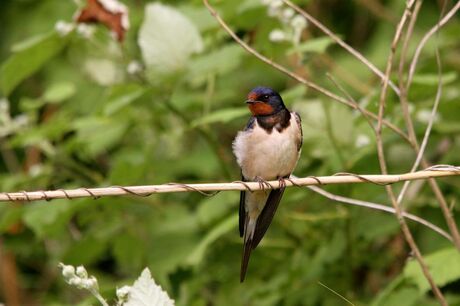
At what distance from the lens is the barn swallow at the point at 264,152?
11.3 ft

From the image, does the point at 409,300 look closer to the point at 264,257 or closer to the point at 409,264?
the point at 409,264

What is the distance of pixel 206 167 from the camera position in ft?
14.5

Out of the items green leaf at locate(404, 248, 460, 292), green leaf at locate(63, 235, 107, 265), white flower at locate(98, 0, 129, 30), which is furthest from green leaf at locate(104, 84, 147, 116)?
green leaf at locate(404, 248, 460, 292)

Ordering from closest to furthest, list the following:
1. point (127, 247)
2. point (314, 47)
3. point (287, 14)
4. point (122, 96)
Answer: point (314, 47) < point (287, 14) < point (122, 96) < point (127, 247)

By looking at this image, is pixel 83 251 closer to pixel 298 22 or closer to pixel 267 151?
pixel 267 151

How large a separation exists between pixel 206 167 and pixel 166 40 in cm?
79

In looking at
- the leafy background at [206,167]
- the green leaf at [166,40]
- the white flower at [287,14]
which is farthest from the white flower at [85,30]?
the white flower at [287,14]

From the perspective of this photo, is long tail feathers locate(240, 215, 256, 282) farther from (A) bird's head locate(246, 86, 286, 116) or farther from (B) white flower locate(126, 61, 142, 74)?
(B) white flower locate(126, 61, 142, 74)

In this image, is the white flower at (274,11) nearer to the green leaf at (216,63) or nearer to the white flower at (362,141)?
the green leaf at (216,63)

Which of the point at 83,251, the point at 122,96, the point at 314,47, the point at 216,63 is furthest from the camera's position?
the point at 83,251

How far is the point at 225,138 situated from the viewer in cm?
555

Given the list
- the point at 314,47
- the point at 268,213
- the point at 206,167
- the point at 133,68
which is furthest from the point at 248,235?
the point at 206,167

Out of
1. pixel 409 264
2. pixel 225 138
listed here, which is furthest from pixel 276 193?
pixel 225 138

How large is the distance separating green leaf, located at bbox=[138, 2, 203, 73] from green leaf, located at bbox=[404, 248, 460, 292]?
1.25 meters
